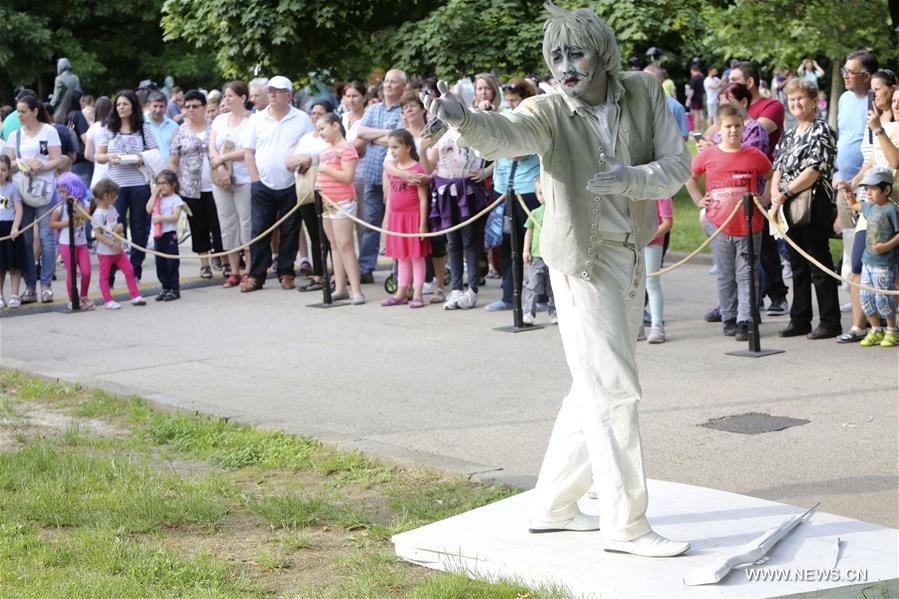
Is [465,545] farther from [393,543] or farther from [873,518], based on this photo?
[873,518]

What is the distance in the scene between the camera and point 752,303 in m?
10.1

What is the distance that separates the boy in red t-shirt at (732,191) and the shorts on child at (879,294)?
2.97 feet

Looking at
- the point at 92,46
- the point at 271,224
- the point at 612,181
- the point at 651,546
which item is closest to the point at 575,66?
the point at 612,181

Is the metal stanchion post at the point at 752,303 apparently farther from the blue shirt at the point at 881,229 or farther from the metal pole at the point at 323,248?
the metal pole at the point at 323,248

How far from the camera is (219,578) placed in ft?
18.4

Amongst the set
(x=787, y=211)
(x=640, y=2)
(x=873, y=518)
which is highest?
(x=640, y=2)

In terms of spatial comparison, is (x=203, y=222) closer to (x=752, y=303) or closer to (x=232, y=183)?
(x=232, y=183)

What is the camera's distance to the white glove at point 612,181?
16.4 ft

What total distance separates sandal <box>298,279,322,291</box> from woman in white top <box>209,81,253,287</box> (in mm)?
932

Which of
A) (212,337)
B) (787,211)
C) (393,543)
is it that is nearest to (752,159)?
(787,211)

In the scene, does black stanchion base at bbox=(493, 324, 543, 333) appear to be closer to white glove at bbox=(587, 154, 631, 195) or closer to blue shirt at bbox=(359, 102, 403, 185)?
blue shirt at bbox=(359, 102, 403, 185)

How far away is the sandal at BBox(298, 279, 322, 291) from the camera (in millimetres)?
14586

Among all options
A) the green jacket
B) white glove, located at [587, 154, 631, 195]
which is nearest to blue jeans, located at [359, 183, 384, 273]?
the green jacket

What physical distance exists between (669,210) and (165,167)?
6220 mm
